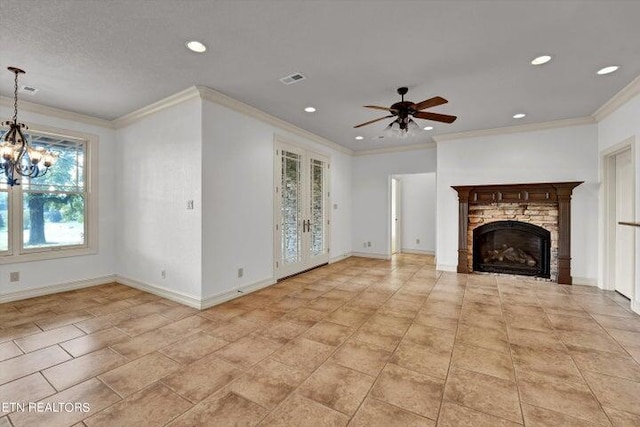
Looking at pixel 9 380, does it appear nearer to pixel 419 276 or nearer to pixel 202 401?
pixel 202 401

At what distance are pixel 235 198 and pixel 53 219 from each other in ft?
9.86

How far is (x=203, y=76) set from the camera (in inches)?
131

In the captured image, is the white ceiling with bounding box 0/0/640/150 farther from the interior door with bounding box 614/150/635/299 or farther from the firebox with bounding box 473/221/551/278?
the firebox with bounding box 473/221/551/278

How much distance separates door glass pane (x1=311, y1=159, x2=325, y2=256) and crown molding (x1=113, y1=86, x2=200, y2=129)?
2.78m

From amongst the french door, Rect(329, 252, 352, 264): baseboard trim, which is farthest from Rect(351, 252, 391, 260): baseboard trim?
the french door

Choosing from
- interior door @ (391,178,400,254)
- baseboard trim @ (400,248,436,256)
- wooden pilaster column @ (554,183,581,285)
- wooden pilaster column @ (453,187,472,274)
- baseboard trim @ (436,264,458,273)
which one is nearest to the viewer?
wooden pilaster column @ (554,183,581,285)

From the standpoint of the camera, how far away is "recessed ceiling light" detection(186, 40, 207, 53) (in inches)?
104

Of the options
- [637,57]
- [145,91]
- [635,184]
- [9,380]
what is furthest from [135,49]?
[635,184]

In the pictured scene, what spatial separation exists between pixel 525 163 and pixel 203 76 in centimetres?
554

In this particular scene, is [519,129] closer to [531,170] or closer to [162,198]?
[531,170]

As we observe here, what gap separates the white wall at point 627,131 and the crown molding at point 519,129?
26 centimetres

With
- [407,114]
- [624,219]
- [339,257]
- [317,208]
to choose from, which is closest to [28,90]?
[317,208]

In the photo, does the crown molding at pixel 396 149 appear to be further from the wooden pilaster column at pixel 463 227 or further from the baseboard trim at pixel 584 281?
the baseboard trim at pixel 584 281

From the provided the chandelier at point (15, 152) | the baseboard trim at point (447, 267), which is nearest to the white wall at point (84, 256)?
the chandelier at point (15, 152)
